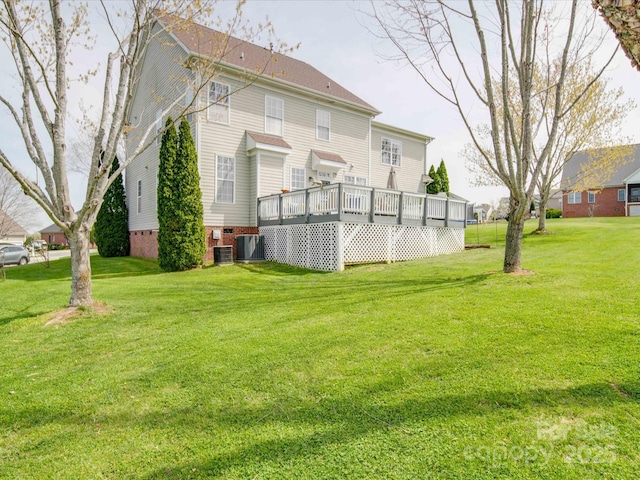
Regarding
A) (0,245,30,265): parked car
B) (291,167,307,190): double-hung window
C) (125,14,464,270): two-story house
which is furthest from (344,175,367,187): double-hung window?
(0,245,30,265): parked car

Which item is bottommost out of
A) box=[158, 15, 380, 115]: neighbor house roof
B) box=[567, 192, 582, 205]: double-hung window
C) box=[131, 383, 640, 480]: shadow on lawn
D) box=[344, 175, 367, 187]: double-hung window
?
box=[131, 383, 640, 480]: shadow on lawn

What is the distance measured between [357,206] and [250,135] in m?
5.67

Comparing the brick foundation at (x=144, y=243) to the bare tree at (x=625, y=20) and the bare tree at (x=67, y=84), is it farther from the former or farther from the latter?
the bare tree at (x=625, y=20)

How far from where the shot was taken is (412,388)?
120 inches

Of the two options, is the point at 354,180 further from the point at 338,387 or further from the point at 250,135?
the point at 338,387

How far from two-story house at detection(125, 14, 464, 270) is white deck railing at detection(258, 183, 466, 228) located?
1.42 metres

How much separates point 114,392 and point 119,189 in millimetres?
16814

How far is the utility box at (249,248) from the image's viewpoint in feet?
42.6

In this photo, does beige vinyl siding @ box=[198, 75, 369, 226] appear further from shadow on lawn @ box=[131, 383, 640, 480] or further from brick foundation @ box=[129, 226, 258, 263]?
shadow on lawn @ box=[131, 383, 640, 480]

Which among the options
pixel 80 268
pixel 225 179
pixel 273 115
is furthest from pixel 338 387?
pixel 273 115

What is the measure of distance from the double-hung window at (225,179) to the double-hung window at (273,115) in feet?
6.85

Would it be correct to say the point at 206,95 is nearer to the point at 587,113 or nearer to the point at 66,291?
the point at 66,291

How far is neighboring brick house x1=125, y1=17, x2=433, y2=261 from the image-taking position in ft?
44.1

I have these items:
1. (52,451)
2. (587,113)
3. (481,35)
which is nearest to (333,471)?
(52,451)
